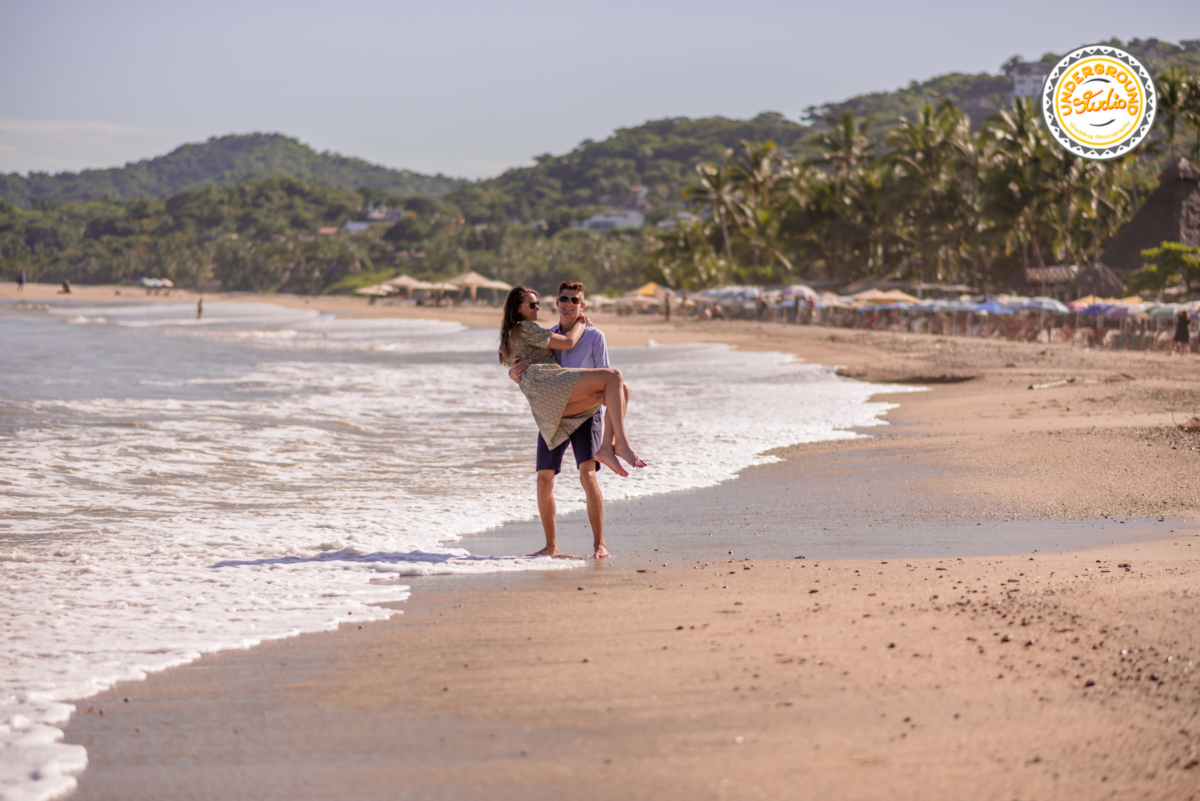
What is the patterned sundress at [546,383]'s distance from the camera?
5.39 metres

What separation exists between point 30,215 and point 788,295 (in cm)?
16607

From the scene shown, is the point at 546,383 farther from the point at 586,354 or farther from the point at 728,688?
the point at 728,688

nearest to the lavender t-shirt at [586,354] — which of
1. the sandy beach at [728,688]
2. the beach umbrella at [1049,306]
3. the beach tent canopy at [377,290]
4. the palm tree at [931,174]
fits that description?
the sandy beach at [728,688]

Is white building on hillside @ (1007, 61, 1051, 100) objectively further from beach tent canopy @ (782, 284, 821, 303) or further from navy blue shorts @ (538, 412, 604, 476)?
navy blue shorts @ (538, 412, 604, 476)

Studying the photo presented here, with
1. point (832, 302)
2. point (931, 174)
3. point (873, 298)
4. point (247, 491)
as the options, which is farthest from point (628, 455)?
point (931, 174)

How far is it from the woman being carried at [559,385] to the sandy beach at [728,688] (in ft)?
2.33

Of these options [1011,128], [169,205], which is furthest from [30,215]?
[1011,128]

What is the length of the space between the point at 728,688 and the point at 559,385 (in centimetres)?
258

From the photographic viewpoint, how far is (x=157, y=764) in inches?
110

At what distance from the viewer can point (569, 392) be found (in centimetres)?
538

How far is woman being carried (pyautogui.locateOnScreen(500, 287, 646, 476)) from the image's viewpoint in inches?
211

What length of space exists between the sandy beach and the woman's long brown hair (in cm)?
134

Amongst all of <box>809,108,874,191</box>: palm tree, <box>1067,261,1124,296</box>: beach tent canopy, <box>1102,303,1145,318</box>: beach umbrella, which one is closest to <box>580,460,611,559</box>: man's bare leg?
<box>1102,303,1145,318</box>: beach umbrella

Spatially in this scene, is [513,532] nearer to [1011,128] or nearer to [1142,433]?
[1142,433]
